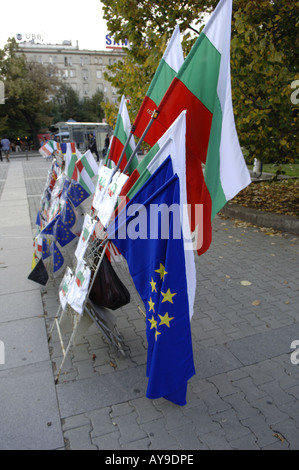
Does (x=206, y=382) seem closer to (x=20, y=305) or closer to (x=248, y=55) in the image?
(x=20, y=305)

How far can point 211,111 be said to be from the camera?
110 inches

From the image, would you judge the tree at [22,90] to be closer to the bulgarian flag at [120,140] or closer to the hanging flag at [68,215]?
the hanging flag at [68,215]

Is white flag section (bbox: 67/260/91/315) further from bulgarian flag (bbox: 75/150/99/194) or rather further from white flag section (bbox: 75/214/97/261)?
bulgarian flag (bbox: 75/150/99/194)

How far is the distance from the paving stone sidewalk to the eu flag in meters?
0.28

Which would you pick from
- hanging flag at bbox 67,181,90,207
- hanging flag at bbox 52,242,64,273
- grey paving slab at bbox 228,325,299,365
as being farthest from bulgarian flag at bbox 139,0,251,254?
hanging flag at bbox 52,242,64,273

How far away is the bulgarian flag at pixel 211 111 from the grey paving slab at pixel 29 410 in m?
1.88

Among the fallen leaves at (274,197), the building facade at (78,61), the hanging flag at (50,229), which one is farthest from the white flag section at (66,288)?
the building facade at (78,61)

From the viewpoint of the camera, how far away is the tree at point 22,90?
39906mm

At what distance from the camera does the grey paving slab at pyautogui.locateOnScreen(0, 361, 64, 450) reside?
2.51 metres

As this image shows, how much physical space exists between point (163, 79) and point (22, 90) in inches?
1660

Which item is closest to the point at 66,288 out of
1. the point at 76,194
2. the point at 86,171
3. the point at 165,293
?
the point at 165,293

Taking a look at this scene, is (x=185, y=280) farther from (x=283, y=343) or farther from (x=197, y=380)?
(x=283, y=343)

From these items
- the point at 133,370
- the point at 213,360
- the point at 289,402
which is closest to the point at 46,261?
the point at 133,370

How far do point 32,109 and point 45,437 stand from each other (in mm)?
44617
